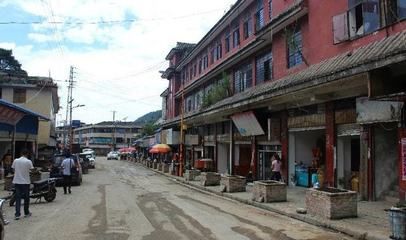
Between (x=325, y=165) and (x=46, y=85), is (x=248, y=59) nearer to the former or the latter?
(x=325, y=165)

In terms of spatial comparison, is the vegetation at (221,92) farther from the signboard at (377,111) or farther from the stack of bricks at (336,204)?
the stack of bricks at (336,204)

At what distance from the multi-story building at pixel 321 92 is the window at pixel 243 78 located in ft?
0.22

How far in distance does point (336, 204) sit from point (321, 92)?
6.12 metres

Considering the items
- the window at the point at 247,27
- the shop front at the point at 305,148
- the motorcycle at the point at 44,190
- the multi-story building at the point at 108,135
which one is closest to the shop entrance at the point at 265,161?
the shop front at the point at 305,148

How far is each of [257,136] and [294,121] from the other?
515cm

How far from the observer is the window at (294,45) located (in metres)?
22.3

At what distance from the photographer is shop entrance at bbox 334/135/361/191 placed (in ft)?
61.9

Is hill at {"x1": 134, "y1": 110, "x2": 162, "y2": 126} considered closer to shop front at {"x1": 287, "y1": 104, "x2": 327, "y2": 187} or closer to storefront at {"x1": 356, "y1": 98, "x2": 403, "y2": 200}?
shop front at {"x1": 287, "y1": 104, "x2": 327, "y2": 187}

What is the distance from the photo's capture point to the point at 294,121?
22391 millimetres

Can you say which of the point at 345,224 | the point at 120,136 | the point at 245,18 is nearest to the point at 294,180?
the point at 345,224

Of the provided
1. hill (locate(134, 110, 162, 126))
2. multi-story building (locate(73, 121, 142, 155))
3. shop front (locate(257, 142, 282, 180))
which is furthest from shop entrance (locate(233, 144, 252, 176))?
multi-story building (locate(73, 121, 142, 155))

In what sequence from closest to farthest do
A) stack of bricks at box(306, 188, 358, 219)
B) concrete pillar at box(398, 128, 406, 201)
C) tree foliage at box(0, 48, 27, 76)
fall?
stack of bricks at box(306, 188, 358, 219), concrete pillar at box(398, 128, 406, 201), tree foliage at box(0, 48, 27, 76)

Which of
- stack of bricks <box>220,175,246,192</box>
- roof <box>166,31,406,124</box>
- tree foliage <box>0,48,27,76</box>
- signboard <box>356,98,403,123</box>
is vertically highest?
tree foliage <box>0,48,27,76</box>

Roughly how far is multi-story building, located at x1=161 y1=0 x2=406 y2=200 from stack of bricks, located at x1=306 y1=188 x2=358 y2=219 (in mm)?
2837
